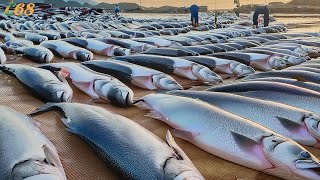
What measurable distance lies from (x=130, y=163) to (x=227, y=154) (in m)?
0.86

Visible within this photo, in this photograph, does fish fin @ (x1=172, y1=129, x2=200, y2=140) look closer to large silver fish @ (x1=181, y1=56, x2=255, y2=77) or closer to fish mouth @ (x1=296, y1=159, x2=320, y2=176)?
fish mouth @ (x1=296, y1=159, x2=320, y2=176)

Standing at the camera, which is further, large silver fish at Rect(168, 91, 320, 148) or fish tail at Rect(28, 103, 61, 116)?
fish tail at Rect(28, 103, 61, 116)

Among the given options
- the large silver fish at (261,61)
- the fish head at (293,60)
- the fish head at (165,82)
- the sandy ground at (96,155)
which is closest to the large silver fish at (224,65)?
→ the large silver fish at (261,61)

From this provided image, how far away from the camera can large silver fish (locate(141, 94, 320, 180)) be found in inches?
105

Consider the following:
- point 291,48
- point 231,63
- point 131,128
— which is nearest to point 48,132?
point 131,128

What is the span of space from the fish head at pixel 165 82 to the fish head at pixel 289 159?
2.07 meters

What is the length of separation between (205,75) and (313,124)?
8.18 ft

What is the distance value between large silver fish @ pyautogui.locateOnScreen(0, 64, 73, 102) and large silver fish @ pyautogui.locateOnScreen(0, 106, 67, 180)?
1.13m

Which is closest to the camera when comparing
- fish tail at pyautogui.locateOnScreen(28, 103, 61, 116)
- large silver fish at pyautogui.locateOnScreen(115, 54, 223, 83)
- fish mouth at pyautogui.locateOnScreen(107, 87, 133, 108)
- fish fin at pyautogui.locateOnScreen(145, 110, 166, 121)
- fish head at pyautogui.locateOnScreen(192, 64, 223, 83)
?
fish fin at pyautogui.locateOnScreen(145, 110, 166, 121)

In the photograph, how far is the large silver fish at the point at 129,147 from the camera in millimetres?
2465

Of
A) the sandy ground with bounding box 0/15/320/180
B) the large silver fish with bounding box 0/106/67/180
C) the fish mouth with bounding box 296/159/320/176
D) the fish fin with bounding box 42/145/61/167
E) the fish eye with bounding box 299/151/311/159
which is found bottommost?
the sandy ground with bounding box 0/15/320/180

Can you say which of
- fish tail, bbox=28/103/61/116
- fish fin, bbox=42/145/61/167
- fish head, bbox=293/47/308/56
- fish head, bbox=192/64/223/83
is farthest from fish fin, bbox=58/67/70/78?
fish head, bbox=293/47/308/56

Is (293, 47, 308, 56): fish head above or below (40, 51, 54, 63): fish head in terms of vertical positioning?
below

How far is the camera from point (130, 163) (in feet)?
8.53
